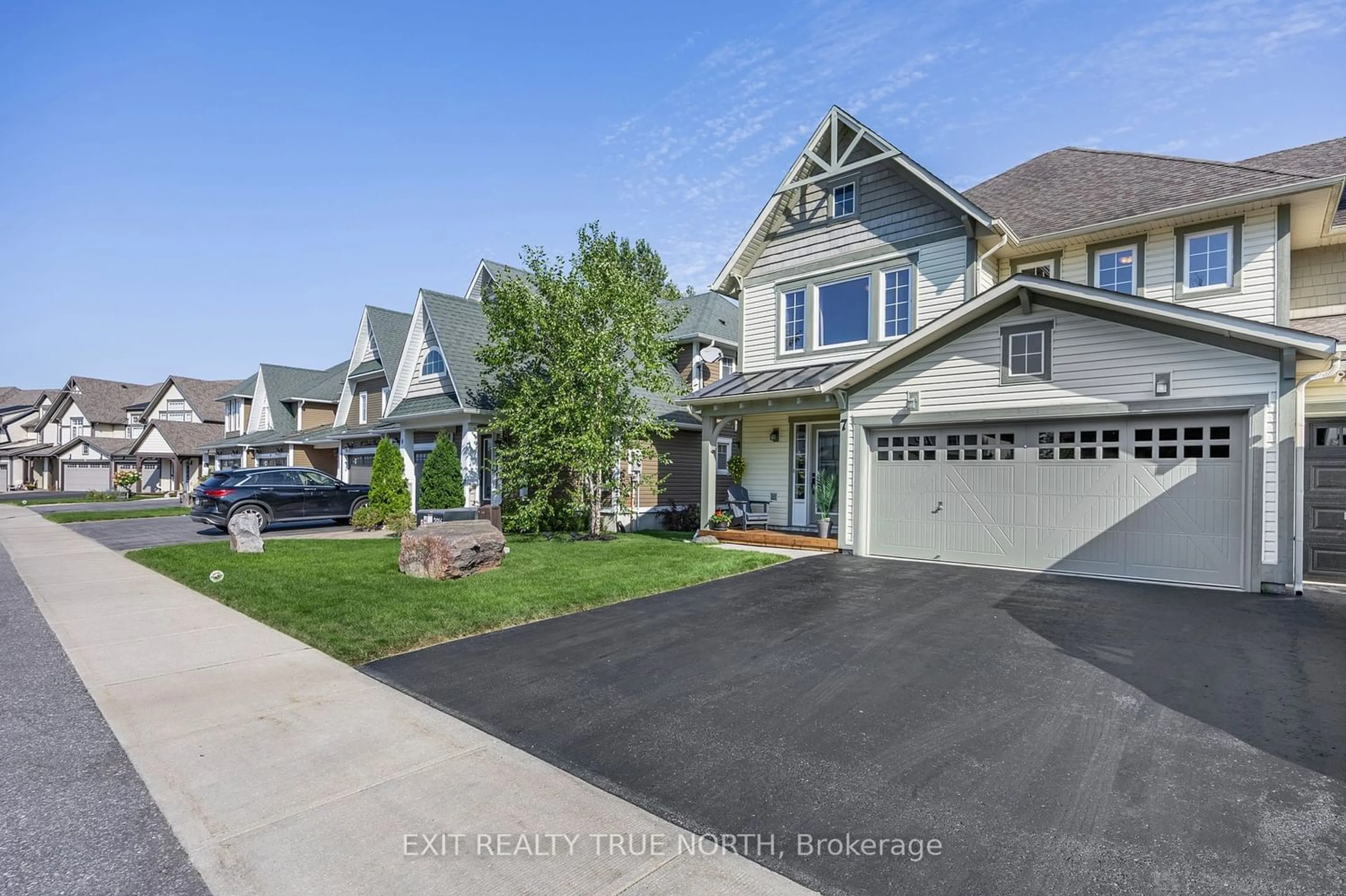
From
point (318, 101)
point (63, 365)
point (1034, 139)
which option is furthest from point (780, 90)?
point (63, 365)

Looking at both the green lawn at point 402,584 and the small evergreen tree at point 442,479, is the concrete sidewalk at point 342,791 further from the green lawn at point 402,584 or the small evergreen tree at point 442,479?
the small evergreen tree at point 442,479

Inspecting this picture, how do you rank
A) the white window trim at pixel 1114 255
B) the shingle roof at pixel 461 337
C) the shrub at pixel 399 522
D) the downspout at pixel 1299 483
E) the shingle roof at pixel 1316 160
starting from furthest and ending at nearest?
the shingle roof at pixel 461 337
the shrub at pixel 399 522
the white window trim at pixel 1114 255
the shingle roof at pixel 1316 160
the downspout at pixel 1299 483

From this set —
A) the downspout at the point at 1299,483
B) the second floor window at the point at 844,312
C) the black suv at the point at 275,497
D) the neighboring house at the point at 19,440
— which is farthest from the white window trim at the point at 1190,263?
the neighboring house at the point at 19,440

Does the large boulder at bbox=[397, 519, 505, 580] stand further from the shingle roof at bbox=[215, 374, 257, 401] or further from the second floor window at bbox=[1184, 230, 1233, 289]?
the shingle roof at bbox=[215, 374, 257, 401]

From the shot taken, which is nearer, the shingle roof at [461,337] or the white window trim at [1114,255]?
the white window trim at [1114,255]

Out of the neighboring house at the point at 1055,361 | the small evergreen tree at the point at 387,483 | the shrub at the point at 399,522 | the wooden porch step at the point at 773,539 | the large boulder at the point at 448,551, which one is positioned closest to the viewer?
the neighboring house at the point at 1055,361

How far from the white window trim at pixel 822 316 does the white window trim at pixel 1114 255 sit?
12.4ft

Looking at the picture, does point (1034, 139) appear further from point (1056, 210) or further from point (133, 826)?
point (133, 826)

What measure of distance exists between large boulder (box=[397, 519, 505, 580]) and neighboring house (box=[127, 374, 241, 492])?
32818 millimetres

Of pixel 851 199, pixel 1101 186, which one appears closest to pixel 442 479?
pixel 851 199

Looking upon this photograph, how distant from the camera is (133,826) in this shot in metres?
3.15

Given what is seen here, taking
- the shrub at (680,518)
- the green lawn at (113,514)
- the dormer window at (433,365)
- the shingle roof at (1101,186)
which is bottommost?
the green lawn at (113,514)

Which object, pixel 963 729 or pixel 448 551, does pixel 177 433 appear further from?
pixel 963 729

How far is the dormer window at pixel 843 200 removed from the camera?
13.8m
